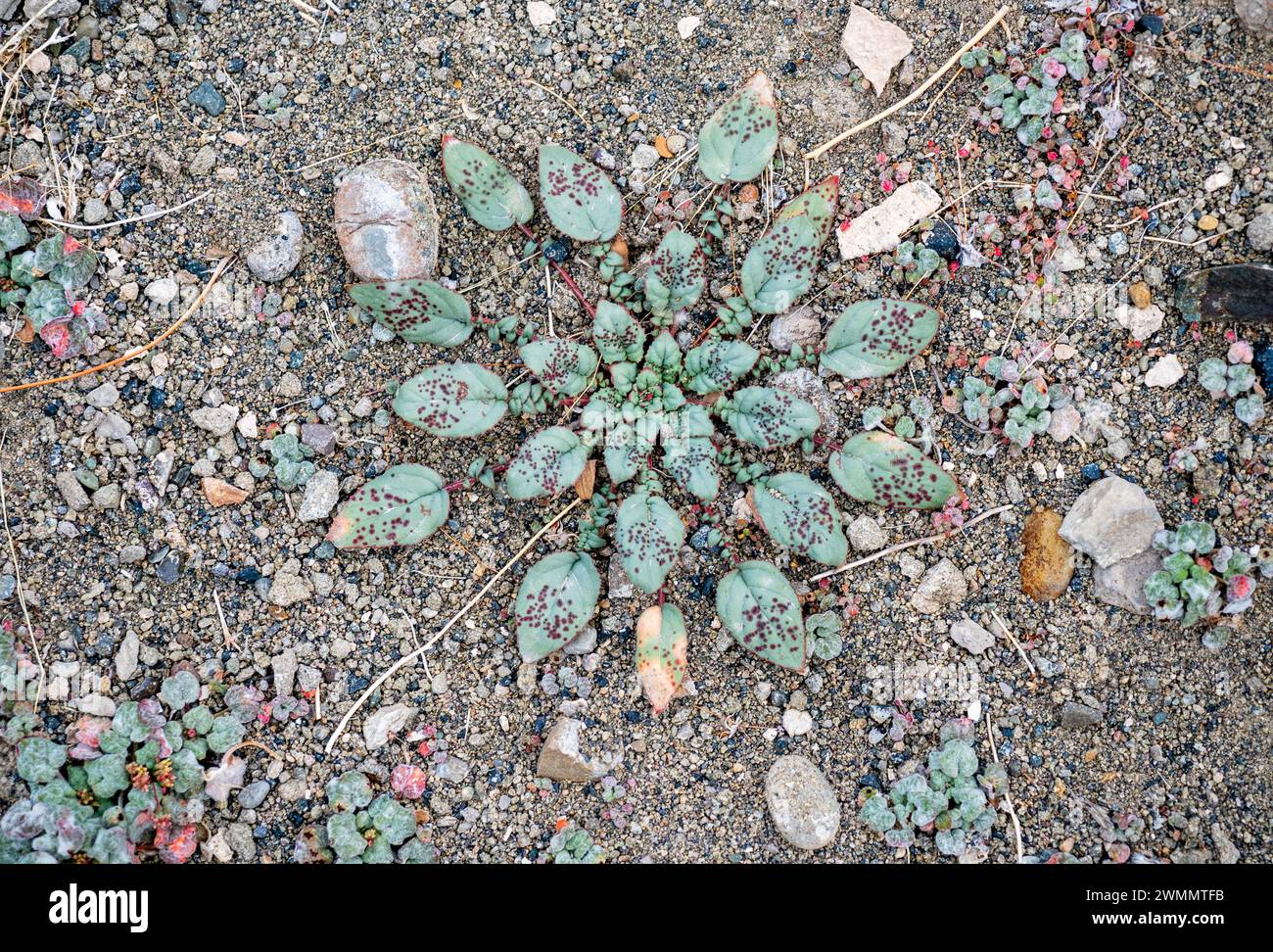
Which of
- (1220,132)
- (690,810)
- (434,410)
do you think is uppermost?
(1220,132)

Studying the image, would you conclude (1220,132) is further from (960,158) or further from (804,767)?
(804,767)

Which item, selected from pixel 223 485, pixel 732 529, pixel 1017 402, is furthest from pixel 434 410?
pixel 1017 402

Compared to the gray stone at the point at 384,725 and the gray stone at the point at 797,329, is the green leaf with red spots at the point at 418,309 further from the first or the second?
the gray stone at the point at 384,725

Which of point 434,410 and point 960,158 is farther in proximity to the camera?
point 960,158

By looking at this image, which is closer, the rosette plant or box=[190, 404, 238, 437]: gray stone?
the rosette plant

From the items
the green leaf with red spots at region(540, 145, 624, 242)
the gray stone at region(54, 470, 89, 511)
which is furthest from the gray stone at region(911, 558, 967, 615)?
the gray stone at region(54, 470, 89, 511)

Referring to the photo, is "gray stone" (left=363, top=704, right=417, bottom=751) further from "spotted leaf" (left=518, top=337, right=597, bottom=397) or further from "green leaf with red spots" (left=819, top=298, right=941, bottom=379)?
"green leaf with red spots" (left=819, top=298, right=941, bottom=379)

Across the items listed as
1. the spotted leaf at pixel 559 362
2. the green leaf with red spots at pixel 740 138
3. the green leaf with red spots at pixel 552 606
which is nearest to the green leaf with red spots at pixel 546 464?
the spotted leaf at pixel 559 362
